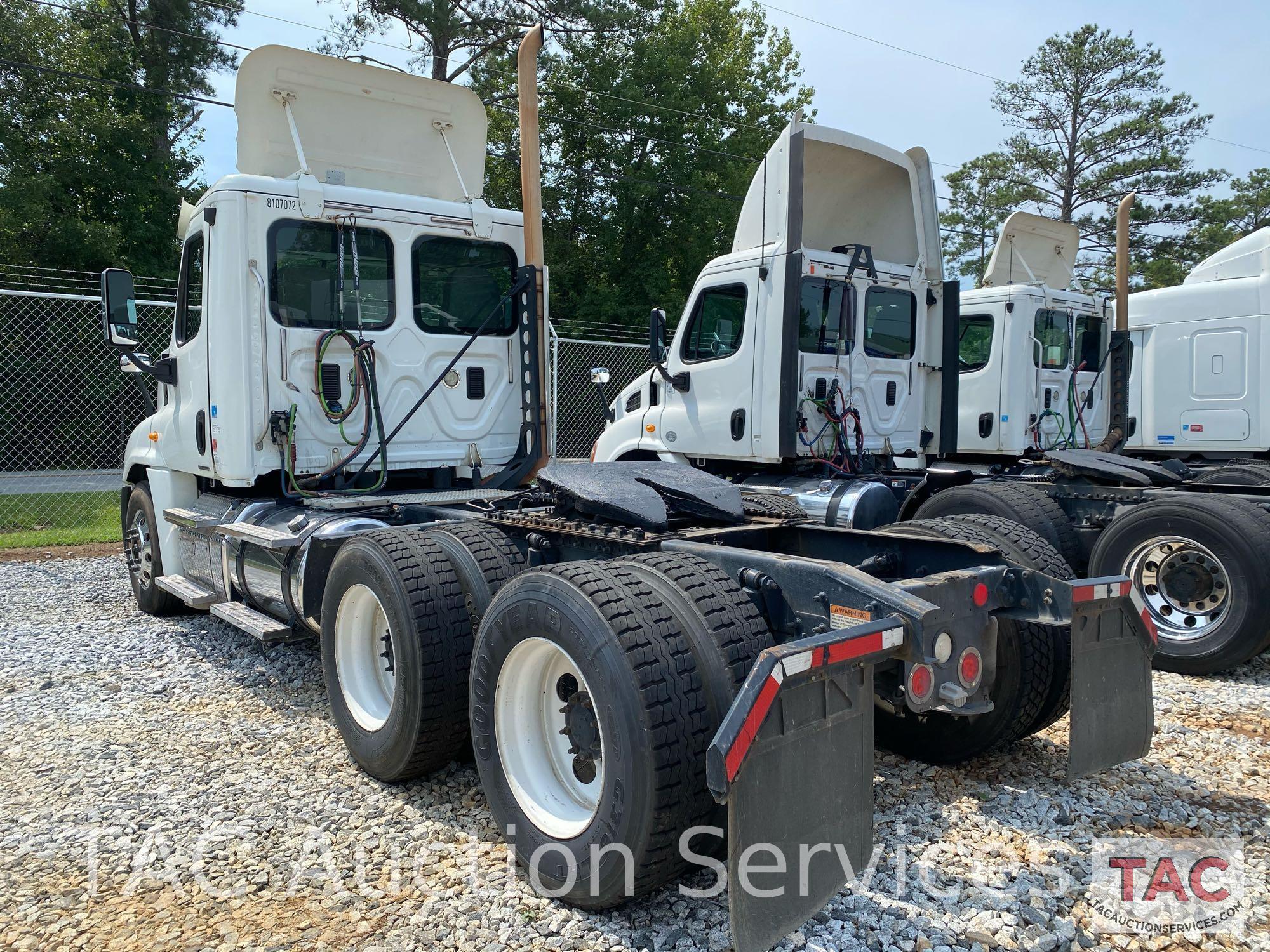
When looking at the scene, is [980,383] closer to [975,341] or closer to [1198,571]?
[975,341]

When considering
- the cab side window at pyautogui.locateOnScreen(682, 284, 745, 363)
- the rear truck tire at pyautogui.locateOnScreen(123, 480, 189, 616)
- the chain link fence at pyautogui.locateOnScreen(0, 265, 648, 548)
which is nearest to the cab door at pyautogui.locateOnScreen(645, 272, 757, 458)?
the cab side window at pyautogui.locateOnScreen(682, 284, 745, 363)

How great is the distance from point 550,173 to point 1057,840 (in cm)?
2184

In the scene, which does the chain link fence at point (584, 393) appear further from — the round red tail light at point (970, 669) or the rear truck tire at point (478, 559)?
the round red tail light at point (970, 669)

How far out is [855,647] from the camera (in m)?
2.54

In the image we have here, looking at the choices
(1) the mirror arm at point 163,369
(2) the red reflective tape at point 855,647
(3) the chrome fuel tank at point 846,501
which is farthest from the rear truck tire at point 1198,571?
(1) the mirror arm at point 163,369

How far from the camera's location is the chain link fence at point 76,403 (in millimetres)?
12539

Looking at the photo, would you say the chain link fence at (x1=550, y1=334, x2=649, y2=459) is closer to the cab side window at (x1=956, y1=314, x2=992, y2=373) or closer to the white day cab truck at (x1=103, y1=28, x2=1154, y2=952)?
the cab side window at (x1=956, y1=314, x2=992, y2=373)

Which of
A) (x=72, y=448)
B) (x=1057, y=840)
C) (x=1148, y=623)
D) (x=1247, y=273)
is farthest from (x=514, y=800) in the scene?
(x=72, y=448)

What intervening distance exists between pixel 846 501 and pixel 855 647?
423 centimetres

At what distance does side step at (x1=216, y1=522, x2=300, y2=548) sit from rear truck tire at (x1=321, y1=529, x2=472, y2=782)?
2.29 ft

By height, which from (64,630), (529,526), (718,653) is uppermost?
(529,526)

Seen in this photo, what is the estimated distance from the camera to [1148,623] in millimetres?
3279

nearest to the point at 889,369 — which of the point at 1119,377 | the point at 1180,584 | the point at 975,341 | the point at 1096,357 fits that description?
the point at 975,341

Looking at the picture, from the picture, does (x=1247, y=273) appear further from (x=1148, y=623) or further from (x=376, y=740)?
(x=376, y=740)
